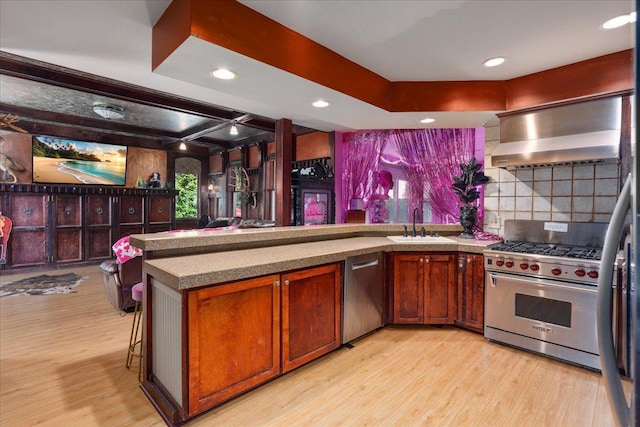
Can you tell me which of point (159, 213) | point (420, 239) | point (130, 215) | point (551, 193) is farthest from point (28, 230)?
point (551, 193)

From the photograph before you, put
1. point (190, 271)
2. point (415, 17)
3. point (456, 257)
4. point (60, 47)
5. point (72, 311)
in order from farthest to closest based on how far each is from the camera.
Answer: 1. point (72, 311)
2. point (456, 257)
3. point (60, 47)
4. point (415, 17)
5. point (190, 271)

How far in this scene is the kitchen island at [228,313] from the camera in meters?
1.70

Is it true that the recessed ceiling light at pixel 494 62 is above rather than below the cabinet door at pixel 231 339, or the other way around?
above

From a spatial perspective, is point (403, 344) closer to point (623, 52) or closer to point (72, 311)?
point (623, 52)

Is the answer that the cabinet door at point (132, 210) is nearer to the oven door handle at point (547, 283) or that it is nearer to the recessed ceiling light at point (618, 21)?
the oven door handle at point (547, 283)

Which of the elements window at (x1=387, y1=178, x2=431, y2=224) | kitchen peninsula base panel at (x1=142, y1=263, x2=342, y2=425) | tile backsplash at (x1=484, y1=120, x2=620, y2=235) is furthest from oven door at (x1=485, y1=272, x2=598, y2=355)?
window at (x1=387, y1=178, x2=431, y2=224)

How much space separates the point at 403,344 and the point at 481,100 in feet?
8.06

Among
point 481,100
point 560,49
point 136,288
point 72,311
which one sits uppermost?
point 560,49

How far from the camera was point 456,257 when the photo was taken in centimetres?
299

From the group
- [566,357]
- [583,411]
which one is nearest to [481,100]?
[566,357]

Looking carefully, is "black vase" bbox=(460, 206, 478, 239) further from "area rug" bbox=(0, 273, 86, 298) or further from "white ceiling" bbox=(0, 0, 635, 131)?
"area rug" bbox=(0, 273, 86, 298)

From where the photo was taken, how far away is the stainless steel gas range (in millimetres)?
2297

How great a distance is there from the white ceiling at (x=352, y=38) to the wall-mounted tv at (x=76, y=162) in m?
4.65

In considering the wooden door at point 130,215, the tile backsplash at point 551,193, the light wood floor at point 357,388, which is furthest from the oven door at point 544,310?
the wooden door at point 130,215
